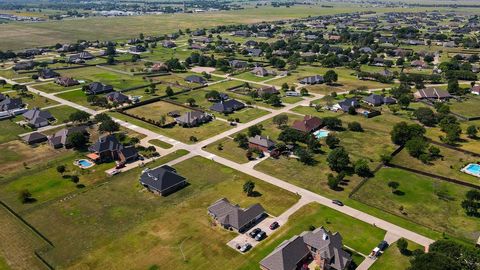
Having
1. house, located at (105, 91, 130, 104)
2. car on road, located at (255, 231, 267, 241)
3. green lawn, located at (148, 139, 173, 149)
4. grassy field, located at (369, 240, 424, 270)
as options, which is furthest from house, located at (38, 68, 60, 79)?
grassy field, located at (369, 240, 424, 270)

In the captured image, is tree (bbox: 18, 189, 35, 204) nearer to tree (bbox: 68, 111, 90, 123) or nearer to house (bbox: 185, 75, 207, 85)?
tree (bbox: 68, 111, 90, 123)

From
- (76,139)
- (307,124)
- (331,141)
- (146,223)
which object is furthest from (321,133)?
(76,139)

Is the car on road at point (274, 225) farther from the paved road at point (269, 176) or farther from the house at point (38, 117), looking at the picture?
the house at point (38, 117)

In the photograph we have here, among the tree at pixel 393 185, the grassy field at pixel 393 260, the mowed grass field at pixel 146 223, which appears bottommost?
the mowed grass field at pixel 146 223

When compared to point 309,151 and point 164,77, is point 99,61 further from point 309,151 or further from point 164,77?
point 309,151

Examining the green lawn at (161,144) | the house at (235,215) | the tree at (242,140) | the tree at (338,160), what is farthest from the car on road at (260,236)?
the green lawn at (161,144)

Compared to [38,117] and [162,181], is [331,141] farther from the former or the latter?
[38,117]
